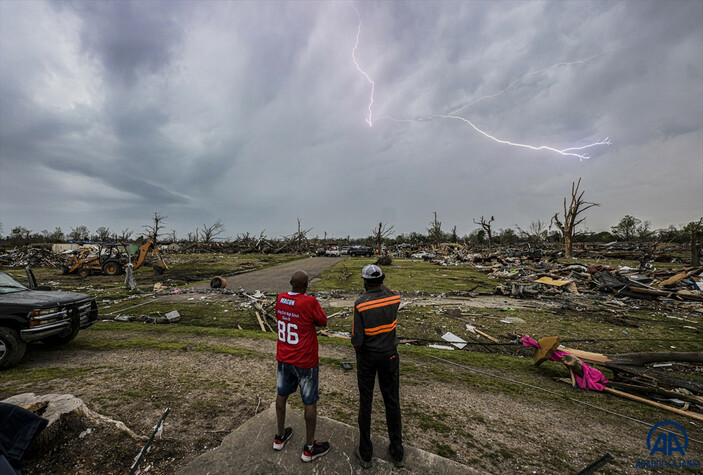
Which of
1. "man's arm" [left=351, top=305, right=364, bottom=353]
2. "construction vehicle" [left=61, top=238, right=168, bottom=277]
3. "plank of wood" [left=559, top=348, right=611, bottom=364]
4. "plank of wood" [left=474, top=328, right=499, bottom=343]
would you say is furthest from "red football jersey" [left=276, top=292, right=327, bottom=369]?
"construction vehicle" [left=61, top=238, right=168, bottom=277]

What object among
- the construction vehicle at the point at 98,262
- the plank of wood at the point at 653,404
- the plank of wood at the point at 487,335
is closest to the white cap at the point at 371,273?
the plank of wood at the point at 653,404

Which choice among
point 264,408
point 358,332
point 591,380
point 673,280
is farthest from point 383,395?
point 673,280

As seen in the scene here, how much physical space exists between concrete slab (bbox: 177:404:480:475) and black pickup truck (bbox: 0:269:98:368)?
14.6 feet

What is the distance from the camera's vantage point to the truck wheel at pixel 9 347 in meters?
4.31

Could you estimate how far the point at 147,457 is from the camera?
244 centimetres

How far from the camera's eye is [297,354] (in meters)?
2.56

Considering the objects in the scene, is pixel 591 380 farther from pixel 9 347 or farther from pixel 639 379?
pixel 9 347

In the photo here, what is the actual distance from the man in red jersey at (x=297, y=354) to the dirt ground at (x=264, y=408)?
14.4 inches

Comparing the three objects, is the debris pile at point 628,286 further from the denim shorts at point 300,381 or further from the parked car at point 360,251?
the parked car at point 360,251

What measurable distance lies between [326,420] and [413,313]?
6.03m

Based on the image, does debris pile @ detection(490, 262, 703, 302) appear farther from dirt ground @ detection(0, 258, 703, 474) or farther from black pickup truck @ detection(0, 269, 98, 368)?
black pickup truck @ detection(0, 269, 98, 368)

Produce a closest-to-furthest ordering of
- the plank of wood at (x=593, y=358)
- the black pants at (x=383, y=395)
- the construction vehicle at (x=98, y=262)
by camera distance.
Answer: the black pants at (x=383, y=395)
the plank of wood at (x=593, y=358)
the construction vehicle at (x=98, y=262)

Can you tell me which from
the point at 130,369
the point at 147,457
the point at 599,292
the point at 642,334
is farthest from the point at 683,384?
the point at 599,292

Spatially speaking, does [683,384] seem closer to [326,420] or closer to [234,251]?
[326,420]
